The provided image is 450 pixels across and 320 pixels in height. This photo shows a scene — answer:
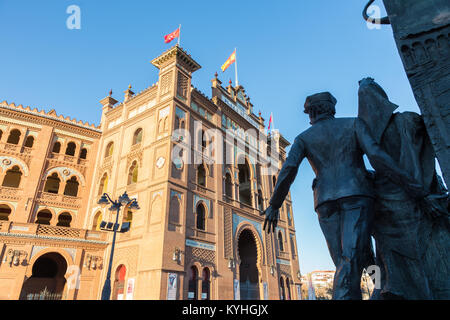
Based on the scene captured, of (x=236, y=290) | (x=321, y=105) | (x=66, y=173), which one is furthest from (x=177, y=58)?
(x=321, y=105)

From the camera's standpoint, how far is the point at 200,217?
55.5 feet

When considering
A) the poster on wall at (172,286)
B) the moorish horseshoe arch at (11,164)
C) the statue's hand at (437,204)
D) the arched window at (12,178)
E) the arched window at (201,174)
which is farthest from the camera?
the arched window at (12,178)

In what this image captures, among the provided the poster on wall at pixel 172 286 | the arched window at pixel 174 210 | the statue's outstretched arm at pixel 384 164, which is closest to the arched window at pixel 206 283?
the poster on wall at pixel 172 286

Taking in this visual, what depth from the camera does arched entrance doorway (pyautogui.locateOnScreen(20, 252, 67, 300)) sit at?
1595 cm

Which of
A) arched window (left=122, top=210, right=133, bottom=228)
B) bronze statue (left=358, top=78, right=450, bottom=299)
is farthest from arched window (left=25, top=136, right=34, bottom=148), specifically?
bronze statue (left=358, top=78, right=450, bottom=299)

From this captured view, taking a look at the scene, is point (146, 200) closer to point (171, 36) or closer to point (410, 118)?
point (171, 36)

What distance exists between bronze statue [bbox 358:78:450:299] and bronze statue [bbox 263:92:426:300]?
11 cm

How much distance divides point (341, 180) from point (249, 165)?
66.4 ft

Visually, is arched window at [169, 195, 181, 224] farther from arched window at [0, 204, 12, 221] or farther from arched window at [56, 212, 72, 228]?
arched window at [0, 204, 12, 221]

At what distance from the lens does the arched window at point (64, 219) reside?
61.5 ft

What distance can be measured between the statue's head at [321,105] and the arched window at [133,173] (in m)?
16.3

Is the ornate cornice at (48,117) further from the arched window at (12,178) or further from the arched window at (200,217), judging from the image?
the arched window at (200,217)
